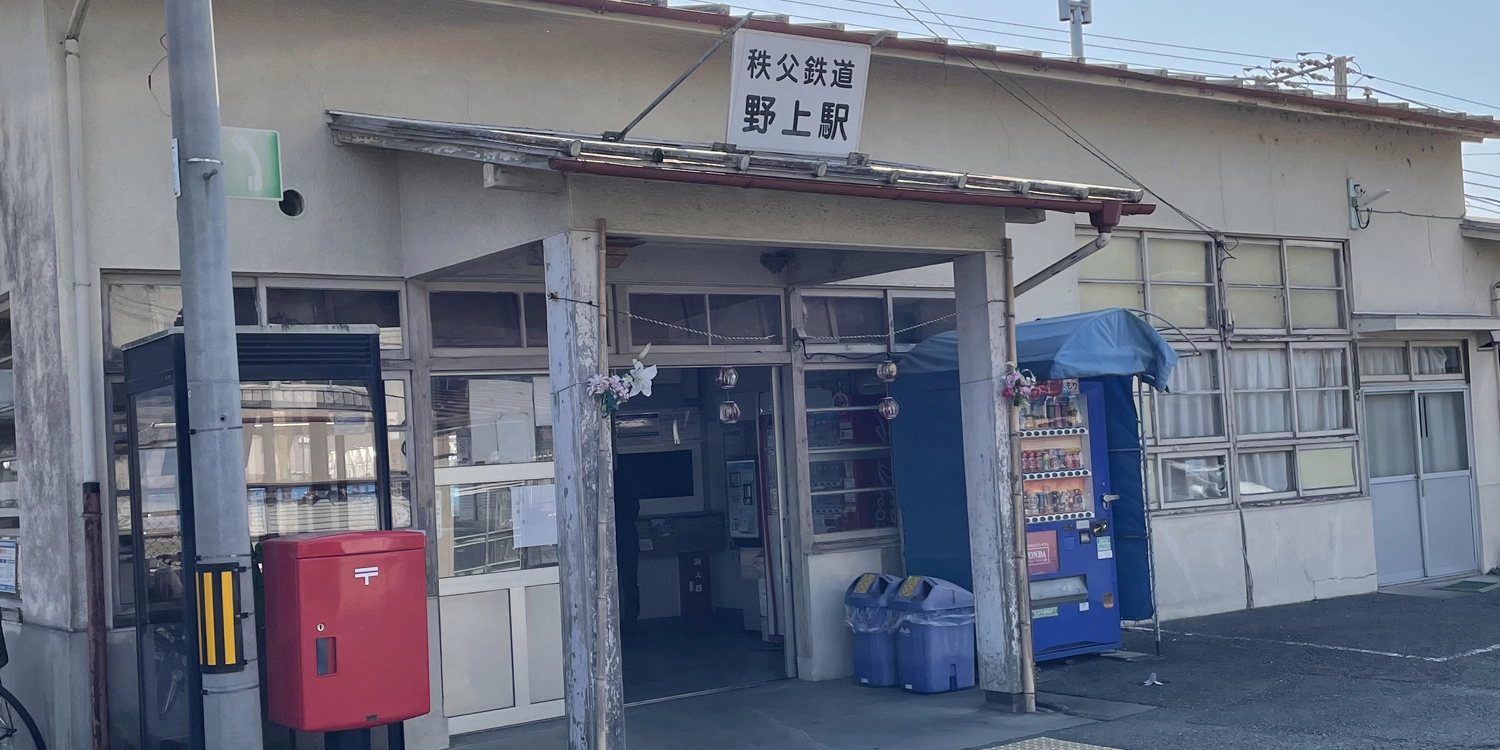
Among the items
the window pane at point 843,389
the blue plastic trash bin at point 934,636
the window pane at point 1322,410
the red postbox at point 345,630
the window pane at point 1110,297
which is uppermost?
the window pane at point 1110,297

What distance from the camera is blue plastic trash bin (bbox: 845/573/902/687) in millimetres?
9500

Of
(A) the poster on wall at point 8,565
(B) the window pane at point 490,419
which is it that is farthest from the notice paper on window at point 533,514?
(A) the poster on wall at point 8,565

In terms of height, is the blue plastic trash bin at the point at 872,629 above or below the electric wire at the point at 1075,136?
below

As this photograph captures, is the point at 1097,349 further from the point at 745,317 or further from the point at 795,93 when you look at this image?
the point at 795,93

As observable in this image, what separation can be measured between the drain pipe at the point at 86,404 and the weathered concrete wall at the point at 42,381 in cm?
6

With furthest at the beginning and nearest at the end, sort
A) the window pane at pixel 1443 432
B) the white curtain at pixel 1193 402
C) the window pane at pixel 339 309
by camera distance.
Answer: the window pane at pixel 1443 432
the white curtain at pixel 1193 402
the window pane at pixel 339 309

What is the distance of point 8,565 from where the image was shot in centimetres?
833

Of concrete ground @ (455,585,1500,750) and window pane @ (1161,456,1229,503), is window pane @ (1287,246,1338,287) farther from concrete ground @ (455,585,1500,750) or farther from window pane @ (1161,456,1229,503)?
concrete ground @ (455,585,1500,750)

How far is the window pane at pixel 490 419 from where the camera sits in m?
8.58

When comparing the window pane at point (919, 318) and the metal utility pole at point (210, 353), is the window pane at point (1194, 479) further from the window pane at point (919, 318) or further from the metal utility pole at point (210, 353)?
the metal utility pole at point (210, 353)

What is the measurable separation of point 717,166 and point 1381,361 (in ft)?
32.0

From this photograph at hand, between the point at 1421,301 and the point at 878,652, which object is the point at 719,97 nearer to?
the point at 878,652

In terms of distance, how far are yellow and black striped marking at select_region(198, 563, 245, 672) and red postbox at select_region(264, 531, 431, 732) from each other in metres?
0.78

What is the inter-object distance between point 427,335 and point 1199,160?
793 centimetres
